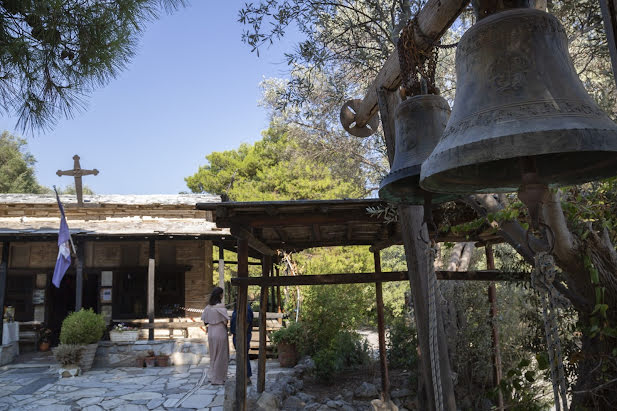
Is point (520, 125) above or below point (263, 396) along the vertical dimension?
above

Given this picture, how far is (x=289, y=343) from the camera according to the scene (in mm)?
10195

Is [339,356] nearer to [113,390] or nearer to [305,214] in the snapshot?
[113,390]

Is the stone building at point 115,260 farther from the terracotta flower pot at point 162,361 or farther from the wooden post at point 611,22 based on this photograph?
the wooden post at point 611,22

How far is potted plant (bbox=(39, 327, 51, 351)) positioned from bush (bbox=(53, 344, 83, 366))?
10.4 feet

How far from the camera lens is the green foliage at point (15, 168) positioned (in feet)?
86.7

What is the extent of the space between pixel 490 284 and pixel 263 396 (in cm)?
383

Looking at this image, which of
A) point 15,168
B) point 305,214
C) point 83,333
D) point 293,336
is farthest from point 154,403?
point 15,168

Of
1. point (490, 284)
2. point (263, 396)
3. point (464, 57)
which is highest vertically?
point (464, 57)

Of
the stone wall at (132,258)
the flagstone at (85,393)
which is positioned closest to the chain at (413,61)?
the flagstone at (85,393)

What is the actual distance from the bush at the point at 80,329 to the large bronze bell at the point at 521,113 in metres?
11.0

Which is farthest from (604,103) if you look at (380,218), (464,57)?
(464,57)

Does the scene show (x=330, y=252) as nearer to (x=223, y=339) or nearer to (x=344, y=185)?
(x=344, y=185)

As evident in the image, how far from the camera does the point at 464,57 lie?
68.7 inches

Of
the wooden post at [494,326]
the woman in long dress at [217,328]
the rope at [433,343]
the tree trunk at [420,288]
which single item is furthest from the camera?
the woman in long dress at [217,328]
